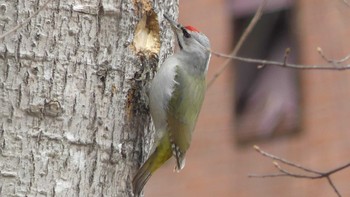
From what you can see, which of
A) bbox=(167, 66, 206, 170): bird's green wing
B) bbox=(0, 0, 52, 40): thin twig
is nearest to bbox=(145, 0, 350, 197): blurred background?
bbox=(167, 66, 206, 170): bird's green wing

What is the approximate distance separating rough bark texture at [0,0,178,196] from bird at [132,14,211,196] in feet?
0.68

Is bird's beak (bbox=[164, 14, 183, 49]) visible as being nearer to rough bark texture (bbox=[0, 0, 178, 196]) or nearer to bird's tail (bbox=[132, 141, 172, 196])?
rough bark texture (bbox=[0, 0, 178, 196])

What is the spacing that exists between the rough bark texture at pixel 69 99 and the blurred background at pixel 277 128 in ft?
19.0

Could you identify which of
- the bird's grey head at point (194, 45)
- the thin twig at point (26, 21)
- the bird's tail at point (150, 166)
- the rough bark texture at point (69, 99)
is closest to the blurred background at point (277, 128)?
the bird's grey head at point (194, 45)

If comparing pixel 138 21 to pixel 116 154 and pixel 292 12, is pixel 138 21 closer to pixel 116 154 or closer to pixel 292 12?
pixel 116 154

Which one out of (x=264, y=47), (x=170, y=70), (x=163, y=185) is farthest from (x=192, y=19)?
(x=170, y=70)

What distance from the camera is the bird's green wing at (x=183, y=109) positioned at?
17.3 ft

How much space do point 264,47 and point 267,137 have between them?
1.02 m

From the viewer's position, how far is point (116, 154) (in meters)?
4.76

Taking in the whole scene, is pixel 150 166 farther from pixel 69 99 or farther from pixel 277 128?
pixel 277 128

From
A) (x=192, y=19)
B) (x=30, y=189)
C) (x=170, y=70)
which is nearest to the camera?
(x=30, y=189)

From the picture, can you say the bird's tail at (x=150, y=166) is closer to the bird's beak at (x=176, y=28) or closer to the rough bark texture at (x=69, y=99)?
the rough bark texture at (x=69, y=99)

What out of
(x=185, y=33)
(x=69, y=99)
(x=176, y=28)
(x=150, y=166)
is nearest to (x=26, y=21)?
(x=69, y=99)

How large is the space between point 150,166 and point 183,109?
558 millimetres
